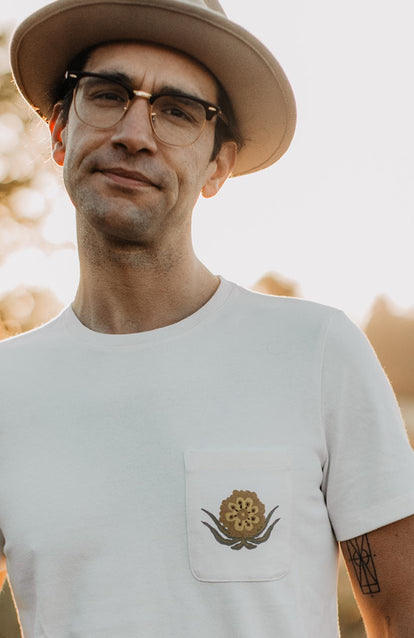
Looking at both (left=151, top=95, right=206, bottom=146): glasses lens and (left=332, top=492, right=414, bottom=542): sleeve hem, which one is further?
(left=151, top=95, right=206, bottom=146): glasses lens

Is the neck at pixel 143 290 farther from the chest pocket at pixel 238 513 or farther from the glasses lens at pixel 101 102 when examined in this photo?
the chest pocket at pixel 238 513

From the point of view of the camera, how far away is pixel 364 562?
78.0 inches

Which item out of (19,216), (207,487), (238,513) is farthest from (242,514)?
(19,216)

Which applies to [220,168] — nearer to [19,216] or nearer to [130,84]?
[130,84]

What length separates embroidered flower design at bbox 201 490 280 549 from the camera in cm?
194

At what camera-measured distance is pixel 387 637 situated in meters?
2.02

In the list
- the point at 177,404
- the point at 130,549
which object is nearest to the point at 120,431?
the point at 177,404

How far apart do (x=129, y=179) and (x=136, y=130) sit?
152mm

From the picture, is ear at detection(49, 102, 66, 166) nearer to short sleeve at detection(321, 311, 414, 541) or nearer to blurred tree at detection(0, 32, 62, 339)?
short sleeve at detection(321, 311, 414, 541)

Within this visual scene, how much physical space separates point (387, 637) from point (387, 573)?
0.67ft

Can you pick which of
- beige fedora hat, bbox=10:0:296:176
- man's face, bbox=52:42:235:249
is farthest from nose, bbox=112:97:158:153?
beige fedora hat, bbox=10:0:296:176

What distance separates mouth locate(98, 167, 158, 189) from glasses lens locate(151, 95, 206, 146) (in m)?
0.15

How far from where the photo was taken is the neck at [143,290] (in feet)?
7.74

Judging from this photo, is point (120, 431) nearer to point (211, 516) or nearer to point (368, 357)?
point (211, 516)
